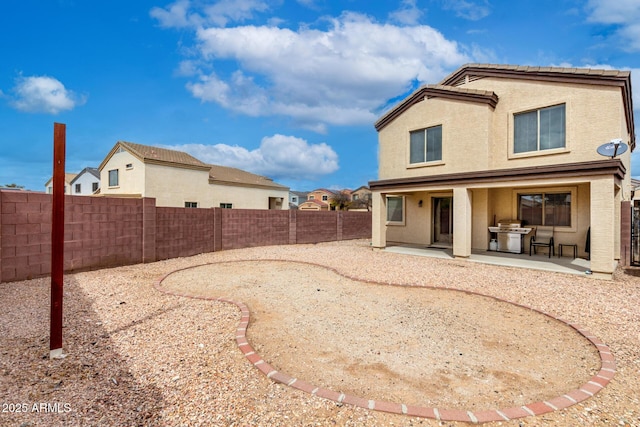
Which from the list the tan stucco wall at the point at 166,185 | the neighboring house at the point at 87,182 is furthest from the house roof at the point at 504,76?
the neighboring house at the point at 87,182

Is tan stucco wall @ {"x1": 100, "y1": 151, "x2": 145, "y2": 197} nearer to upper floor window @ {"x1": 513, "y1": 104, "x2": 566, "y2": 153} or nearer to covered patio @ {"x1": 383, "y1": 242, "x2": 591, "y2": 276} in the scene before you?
covered patio @ {"x1": 383, "y1": 242, "x2": 591, "y2": 276}

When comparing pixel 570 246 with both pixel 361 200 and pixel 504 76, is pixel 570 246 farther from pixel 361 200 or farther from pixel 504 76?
pixel 361 200

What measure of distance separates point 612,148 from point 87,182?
4513cm

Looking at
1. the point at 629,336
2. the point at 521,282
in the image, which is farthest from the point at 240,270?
the point at 629,336

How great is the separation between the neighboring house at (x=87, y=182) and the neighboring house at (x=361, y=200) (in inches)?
1390

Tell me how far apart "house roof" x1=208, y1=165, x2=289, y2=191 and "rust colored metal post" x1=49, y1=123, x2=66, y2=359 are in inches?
897

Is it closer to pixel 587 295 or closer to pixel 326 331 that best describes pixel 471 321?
pixel 326 331

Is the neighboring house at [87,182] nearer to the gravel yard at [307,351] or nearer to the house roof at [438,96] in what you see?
the gravel yard at [307,351]

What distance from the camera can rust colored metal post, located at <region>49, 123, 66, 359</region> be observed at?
345cm

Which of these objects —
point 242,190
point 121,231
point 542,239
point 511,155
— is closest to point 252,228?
point 121,231

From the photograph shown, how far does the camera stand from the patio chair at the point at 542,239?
10727mm

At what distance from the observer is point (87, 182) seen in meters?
35.4

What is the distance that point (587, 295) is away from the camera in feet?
20.5

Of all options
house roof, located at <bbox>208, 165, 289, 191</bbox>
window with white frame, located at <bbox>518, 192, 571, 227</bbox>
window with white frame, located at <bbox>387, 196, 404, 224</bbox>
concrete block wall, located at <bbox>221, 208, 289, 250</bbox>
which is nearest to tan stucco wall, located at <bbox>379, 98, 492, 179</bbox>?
window with white frame, located at <bbox>387, 196, 404, 224</bbox>
